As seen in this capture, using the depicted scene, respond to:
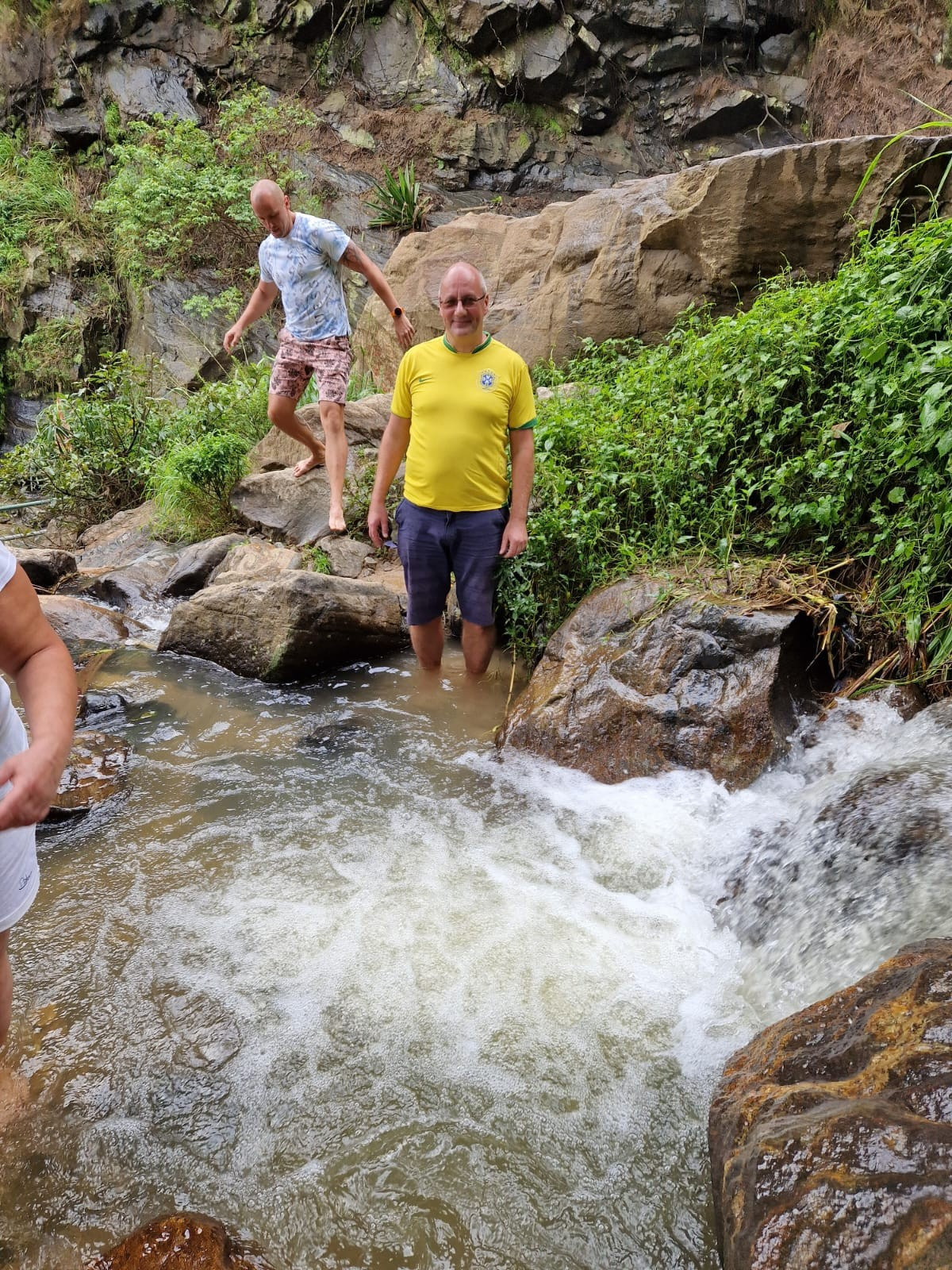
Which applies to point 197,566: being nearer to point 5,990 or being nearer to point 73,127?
point 5,990

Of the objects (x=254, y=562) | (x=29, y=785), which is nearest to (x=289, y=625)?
(x=254, y=562)

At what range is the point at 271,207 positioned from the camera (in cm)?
Result: 520

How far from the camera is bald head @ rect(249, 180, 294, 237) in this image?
16.9 feet

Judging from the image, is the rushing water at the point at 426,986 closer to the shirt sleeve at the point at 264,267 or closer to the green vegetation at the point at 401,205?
the shirt sleeve at the point at 264,267

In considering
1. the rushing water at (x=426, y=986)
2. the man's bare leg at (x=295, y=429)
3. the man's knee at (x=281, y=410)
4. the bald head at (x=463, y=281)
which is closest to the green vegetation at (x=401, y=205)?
the man's bare leg at (x=295, y=429)

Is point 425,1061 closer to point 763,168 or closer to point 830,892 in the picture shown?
point 830,892

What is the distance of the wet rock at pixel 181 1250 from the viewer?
1.71 meters

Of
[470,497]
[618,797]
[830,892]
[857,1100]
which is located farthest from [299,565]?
[857,1100]

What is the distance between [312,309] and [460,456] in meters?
2.52

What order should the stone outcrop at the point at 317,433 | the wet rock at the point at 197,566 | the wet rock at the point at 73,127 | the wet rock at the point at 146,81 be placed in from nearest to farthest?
the wet rock at the point at 197,566 < the stone outcrop at the point at 317,433 < the wet rock at the point at 146,81 < the wet rock at the point at 73,127

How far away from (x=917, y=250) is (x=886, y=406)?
2.63 feet

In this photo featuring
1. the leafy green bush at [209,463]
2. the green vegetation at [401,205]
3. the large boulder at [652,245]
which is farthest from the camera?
the green vegetation at [401,205]

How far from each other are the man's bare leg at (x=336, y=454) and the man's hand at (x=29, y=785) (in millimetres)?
4768

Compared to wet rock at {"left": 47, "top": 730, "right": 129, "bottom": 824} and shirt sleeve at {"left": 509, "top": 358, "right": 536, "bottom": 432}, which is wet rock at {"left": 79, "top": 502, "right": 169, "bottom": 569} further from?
shirt sleeve at {"left": 509, "top": 358, "right": 536, "bottom": 432}
